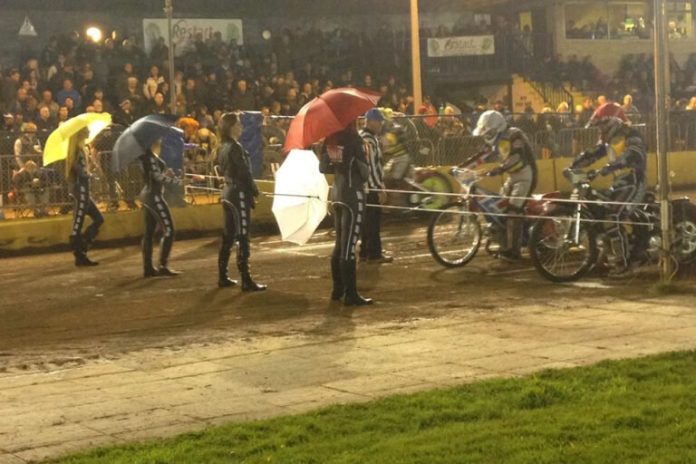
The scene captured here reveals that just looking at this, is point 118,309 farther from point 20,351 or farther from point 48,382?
point 48,382

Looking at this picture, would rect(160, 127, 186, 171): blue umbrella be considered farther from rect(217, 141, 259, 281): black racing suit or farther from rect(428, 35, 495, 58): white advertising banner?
rect(428, 35, 495, 58): white advertising banner

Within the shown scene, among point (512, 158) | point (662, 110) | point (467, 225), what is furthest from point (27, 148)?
point (662, 110)

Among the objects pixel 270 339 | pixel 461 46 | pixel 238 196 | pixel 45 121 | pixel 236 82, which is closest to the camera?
pixel 270 339

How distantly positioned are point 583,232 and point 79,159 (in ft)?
21.9

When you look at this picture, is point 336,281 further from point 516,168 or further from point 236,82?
point 236,82

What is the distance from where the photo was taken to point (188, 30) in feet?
104

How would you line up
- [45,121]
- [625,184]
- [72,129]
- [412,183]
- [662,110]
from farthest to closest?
1. [45,121]
2. [412,183]
3. [72,129]
4. [625,184]
5. [662,110]

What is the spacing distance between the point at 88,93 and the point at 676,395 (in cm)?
2056

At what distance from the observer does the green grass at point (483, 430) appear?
263 inches

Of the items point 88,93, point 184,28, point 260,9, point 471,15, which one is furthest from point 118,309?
point 471,15

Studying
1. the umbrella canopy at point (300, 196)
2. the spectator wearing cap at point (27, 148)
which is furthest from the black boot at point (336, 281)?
the spectator wearing cap at point (27, 148)

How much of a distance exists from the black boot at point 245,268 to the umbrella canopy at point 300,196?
0.46m

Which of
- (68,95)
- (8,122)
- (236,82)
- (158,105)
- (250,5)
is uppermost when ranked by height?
(250,5)

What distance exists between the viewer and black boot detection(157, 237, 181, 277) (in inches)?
622
